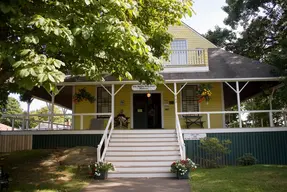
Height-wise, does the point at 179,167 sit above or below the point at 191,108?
below

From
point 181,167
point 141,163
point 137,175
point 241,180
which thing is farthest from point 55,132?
point 241,180

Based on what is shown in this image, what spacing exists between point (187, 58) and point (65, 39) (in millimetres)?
11041

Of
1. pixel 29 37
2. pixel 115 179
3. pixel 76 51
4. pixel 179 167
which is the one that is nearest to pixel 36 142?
pixel 115 179

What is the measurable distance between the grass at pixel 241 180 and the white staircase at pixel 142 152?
3.92 ft

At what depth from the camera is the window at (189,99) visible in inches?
617

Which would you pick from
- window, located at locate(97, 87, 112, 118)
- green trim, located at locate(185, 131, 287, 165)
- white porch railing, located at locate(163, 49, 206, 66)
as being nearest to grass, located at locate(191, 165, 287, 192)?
green trim, located at locate(185, 131, 287, 165)

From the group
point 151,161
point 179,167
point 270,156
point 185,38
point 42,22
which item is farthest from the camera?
point 185,38

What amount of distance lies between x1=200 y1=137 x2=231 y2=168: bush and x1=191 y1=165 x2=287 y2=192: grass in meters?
1.25

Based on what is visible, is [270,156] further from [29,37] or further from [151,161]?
[29,37]

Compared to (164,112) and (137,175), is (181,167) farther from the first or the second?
(164,112)

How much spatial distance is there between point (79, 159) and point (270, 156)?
27.3ft

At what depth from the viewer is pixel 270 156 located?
498 inches

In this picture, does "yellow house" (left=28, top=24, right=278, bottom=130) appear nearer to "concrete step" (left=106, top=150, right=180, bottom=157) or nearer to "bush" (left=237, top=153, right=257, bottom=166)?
"bush" (left=237, top=153, right=257, bottom=166)

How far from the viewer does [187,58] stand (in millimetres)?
15555
